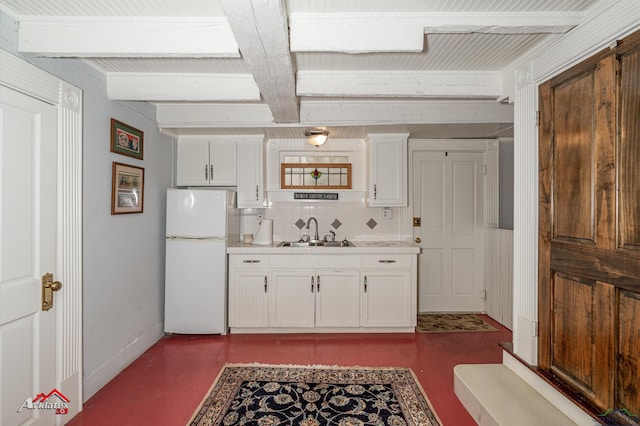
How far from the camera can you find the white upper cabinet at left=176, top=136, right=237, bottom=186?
3818mm

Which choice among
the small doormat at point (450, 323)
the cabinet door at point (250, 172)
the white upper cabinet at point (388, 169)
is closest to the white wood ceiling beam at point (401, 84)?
the white upper cabinet at point (388, 169)

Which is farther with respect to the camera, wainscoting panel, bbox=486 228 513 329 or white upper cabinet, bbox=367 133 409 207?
white upper cabinet, bbox=367 133 409 207

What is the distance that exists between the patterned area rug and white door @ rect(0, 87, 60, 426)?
0.96 meters

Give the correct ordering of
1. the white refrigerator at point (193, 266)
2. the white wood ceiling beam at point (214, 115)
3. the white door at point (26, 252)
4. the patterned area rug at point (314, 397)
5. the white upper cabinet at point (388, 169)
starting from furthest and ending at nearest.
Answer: the white upper cabinet at point (388, 169), the white refrigerator at point (193, 266), the white wood ceiling beam at point (214, 115), the patterned area rug at point (314, 397), the white door at point (26, 252)

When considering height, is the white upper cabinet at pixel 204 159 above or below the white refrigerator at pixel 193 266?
above

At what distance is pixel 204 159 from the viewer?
383cm

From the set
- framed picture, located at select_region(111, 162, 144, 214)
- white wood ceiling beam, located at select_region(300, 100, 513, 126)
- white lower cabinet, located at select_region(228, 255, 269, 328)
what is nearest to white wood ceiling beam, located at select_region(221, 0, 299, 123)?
white wood ceiling beam, located at select_region(300, 100, 513, 126)

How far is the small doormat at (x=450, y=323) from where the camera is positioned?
3.65m

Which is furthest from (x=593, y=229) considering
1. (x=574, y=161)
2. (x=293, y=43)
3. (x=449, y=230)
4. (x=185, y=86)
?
(x=185, y=86)

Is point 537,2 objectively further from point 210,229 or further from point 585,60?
point 210,229

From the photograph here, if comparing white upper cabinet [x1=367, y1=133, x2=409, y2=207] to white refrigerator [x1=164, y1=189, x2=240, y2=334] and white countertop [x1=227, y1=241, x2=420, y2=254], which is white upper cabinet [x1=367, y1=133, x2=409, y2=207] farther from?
white refrigerator [x1=164, y1=189, x2=240, y2=334]

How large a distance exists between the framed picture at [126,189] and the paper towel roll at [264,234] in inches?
50.7

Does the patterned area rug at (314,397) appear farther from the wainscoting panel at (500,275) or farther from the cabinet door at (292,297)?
the wainscoting panel at (500,275)

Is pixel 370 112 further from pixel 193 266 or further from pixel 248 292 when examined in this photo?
pixel 193 266
